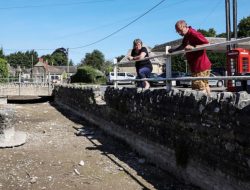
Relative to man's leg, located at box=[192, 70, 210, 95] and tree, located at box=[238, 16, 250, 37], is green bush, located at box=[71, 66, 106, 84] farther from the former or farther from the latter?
man's leg, located at box=[192, 70, 210, 95]

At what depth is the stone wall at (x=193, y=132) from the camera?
5.06 meters

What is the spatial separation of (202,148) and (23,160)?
4132 mm

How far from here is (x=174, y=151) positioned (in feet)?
23.0

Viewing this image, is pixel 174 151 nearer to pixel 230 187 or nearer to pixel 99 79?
pixel 230 187

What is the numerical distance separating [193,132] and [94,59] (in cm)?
10845

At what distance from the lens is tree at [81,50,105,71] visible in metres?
113

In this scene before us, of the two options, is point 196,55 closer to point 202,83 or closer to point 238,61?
point 202,83

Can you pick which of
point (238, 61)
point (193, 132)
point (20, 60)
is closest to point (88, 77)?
point (238, 61)

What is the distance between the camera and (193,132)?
6273 millimetres

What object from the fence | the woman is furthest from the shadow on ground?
the fence

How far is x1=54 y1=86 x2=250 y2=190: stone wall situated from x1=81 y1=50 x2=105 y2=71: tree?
10240 centimetres

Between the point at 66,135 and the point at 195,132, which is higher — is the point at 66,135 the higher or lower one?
the lower one

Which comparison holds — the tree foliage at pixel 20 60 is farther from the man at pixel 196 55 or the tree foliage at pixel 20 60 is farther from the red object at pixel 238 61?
the man at pixel 196 55

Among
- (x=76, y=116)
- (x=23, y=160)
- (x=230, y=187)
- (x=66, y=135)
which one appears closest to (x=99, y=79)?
(x=76, y=116)
